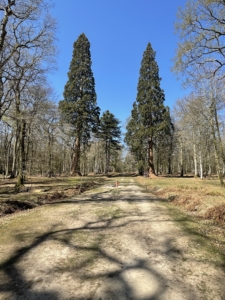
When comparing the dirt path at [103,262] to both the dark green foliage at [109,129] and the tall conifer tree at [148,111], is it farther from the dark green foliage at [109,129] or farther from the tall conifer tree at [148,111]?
the dark green foliage at [109,129]

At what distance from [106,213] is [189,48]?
9149 millimetres

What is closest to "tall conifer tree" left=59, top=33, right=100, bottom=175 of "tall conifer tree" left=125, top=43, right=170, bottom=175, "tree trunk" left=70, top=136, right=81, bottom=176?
"tree trunk" left=70, top=136, right=81, bottom=176

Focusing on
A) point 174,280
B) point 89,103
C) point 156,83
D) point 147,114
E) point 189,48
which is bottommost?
point 174,280

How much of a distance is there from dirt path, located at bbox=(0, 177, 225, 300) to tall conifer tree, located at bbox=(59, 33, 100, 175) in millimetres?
27189

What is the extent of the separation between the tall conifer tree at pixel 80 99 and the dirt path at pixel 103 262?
2719 centimetres

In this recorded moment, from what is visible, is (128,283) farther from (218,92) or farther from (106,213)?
(218,92)

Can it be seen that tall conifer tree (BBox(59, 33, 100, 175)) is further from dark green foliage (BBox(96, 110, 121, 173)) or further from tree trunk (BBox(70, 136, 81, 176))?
dark green foliage (BBox(96, 110, 121, 173))

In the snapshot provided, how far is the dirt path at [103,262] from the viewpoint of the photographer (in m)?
3.26

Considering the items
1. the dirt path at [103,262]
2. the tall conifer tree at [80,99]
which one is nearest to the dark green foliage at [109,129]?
the tall conifer tree at [80,99]

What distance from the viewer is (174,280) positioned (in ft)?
11.8

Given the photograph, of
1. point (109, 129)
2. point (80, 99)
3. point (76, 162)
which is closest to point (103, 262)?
point (76, 162)

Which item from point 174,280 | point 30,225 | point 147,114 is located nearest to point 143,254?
point 174,280

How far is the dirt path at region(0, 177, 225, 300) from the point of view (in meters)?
3.26

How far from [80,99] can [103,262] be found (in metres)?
32.3
